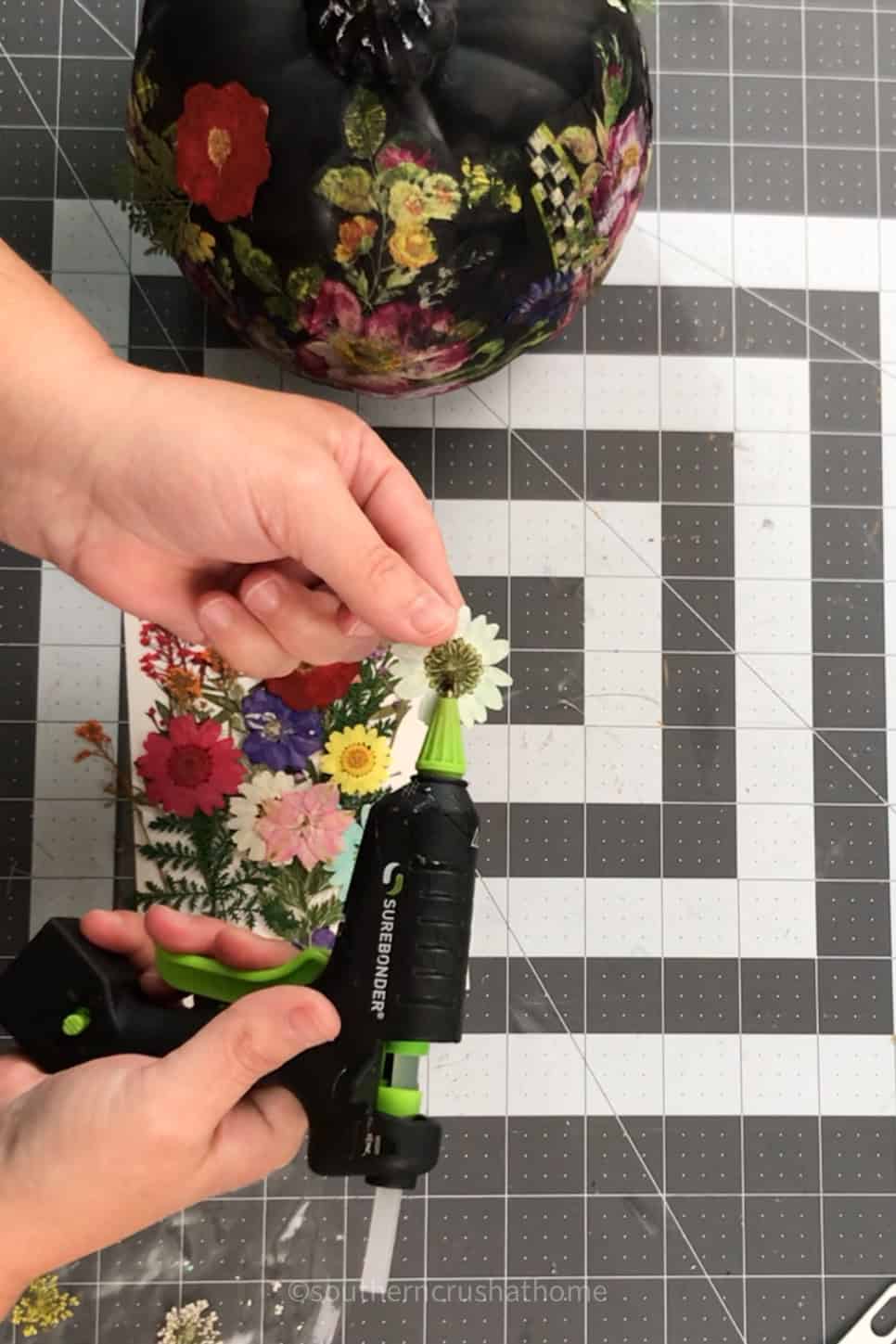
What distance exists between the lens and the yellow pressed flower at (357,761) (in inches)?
39.7

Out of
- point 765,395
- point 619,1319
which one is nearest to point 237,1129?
A: point 619,1319

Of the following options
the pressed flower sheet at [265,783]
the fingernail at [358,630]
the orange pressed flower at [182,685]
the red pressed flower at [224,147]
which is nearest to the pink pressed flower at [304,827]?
the pressed flower sheet at [265,783]

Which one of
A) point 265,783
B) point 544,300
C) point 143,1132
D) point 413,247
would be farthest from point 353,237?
point 143,1132

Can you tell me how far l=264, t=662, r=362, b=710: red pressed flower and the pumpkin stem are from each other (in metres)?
0.46

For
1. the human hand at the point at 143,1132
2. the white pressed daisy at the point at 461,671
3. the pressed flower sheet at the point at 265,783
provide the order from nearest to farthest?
the human hand at the point at 143,1132 < the white pressed daisy at the point at 461,671 < the pressed flower sheet at the point at 265,783

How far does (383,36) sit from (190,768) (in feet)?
1.90

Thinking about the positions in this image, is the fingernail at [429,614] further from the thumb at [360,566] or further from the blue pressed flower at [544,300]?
the blue pressed flower at [544,300]

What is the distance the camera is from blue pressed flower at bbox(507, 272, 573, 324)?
0.82m

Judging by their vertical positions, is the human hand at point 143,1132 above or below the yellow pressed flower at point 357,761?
above

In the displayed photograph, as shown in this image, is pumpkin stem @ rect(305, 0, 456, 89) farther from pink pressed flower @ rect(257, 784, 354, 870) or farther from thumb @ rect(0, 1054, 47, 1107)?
thumb @ rect(0, 1054, 47, 1107)

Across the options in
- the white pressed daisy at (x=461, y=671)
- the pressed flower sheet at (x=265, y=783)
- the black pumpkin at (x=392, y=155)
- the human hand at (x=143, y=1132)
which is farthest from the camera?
the pressed flower sheet at (x=265, y=783)

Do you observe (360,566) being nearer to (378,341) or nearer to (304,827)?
(378,341)

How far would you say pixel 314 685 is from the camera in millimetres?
1010

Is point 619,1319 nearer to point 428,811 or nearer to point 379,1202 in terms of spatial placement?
point 379,1202
